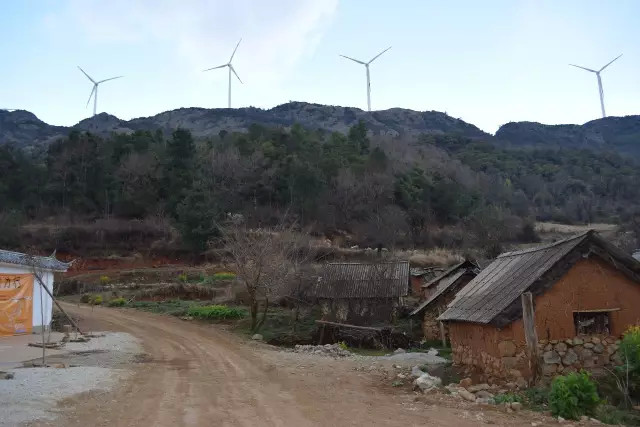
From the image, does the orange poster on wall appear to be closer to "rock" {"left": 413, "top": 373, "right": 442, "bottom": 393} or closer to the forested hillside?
"rock" {"left": 413, "top": 373, "right": 442, "bottom": 393}

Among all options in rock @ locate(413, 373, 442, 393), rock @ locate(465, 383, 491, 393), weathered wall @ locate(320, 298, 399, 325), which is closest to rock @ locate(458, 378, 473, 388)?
rock @ locate(465, 383, 491, 393)

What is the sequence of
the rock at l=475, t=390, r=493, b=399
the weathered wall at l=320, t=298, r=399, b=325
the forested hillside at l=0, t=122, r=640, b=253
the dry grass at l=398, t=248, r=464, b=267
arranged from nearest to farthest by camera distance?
the rock at l=475, t=390, r=493, b=399 → the weathered wall at l=320, t=298, r=399, b=325 → the dry grass at l=398, t=248, r=464, b=267 → the forested hillside at l=0, t=122, r=640, b=253

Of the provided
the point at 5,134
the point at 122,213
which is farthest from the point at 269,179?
the point at 5,134

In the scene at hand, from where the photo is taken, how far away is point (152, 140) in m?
79.8

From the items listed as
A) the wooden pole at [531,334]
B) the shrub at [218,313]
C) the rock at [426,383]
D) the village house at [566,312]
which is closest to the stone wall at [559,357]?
the village house at [566,312]

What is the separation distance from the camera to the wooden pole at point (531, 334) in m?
12.0

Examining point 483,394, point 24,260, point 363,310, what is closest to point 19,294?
point 24,260

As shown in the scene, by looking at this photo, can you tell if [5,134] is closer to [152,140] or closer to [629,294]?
[152,140]

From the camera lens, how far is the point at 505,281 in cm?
1402

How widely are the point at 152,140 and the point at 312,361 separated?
6779 centimetres

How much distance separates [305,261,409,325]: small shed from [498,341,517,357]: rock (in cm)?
1724

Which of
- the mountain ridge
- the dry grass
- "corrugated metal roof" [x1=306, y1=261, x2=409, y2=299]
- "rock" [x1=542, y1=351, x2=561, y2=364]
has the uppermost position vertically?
the mountain ridge

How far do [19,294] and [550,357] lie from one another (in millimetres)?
21619

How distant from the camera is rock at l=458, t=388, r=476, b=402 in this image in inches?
443
